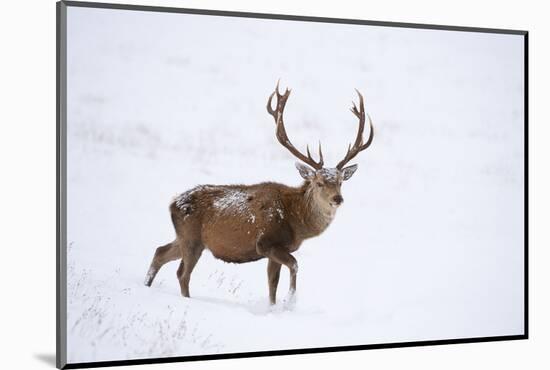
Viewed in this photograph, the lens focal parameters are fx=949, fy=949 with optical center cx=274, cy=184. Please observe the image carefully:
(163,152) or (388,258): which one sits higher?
(163,152)

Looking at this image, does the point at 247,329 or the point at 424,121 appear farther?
the point at 424,121

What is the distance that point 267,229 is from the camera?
Answer: 19.8ft

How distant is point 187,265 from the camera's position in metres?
5.89

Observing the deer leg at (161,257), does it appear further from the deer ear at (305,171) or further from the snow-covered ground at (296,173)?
the deer ear at (305,171)

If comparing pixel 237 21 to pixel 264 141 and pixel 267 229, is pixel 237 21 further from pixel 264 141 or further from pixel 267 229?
pixel 267 229

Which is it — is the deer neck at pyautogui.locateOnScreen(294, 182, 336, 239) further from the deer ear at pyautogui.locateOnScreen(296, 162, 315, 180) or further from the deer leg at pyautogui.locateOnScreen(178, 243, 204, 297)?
the deer leg at pyautogui.locateOnScreen(178, 243, 204, 297)

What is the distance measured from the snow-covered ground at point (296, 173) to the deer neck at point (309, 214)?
0.34ft

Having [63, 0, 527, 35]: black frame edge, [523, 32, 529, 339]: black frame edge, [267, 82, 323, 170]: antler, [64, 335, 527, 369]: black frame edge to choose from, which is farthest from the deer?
[523, 32, 529, 339]: black frame edge

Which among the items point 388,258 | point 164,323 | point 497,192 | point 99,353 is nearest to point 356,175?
point 388,258

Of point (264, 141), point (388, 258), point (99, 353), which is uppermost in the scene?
point (264, 141)

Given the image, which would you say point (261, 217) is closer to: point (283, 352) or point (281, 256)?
point (281, 256)

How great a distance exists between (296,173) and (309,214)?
28cm

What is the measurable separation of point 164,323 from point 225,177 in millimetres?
981

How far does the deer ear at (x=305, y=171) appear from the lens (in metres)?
6.09
